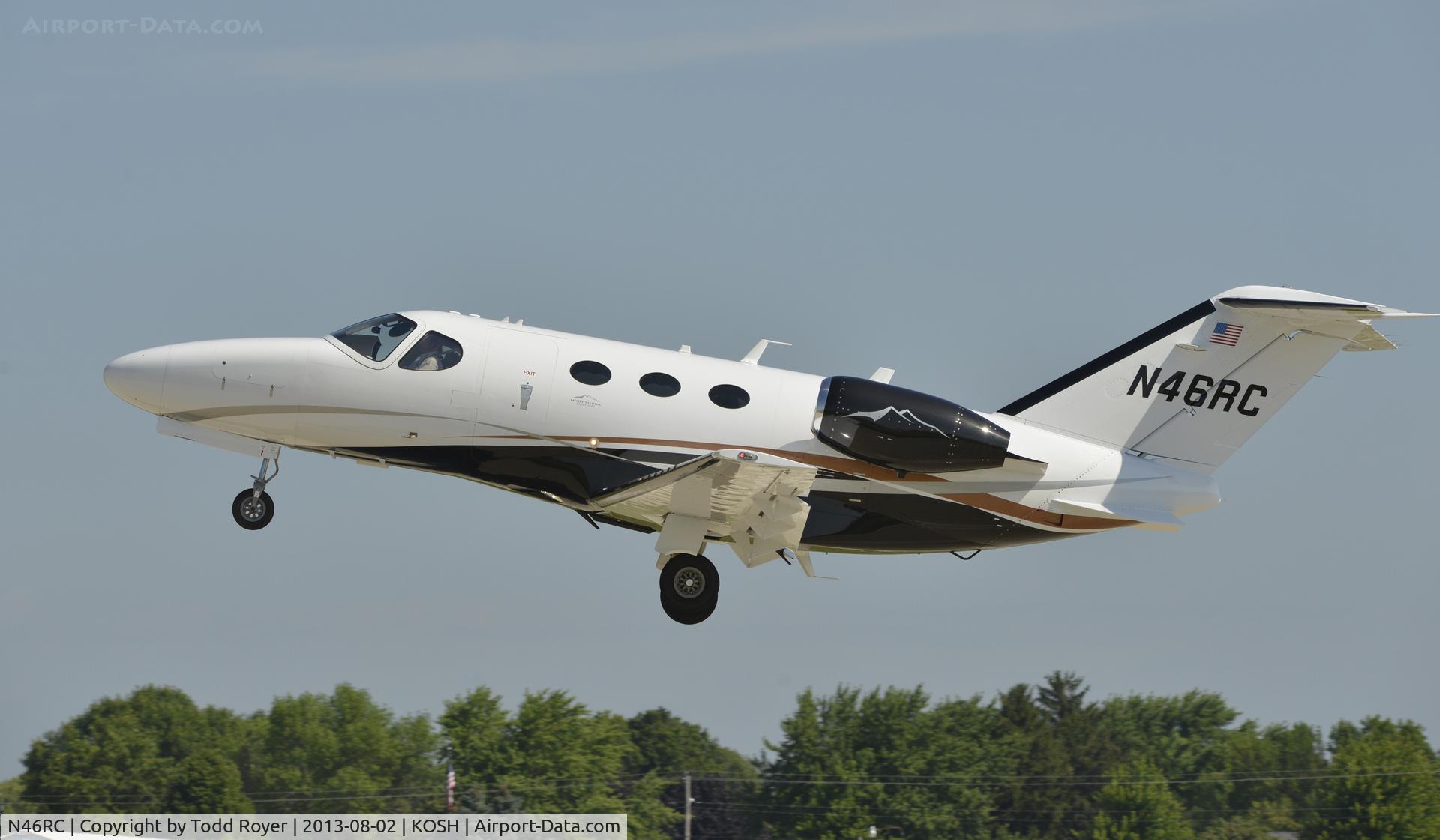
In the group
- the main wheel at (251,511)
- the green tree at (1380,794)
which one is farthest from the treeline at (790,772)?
the main wheel at (251,511)

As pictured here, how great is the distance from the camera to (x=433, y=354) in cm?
2081

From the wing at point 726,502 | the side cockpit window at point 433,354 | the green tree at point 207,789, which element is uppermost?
the side cockpit window at point 433,354

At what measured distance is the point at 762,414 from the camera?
67.6ft

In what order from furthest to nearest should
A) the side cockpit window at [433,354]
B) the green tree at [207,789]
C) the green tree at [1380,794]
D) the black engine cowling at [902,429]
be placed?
the green tree at [207,789]
the green tree at [1380,794]
the side cockpit window at [433,354]
the black engine cowling at [902,429]

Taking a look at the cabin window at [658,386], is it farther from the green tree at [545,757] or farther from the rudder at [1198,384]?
the green tree at [545,757]

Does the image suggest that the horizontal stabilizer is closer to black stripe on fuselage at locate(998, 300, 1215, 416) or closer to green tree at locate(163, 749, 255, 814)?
black stripe on fuselage at locate(998, 300, 1215, 416)

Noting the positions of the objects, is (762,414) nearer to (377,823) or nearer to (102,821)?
(102,821)

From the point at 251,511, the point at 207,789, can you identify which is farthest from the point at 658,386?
the point at 207,789

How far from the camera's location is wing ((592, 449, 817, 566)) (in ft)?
62.1

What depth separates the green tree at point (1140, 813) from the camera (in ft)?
196

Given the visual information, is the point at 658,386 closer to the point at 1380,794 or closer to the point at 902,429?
the point at 902,429

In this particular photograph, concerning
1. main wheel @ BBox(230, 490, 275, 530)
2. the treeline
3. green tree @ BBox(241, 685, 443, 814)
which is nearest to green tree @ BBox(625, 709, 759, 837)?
the treeline

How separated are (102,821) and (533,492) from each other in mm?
33444

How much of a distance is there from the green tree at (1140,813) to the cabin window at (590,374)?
4496 centimetres
